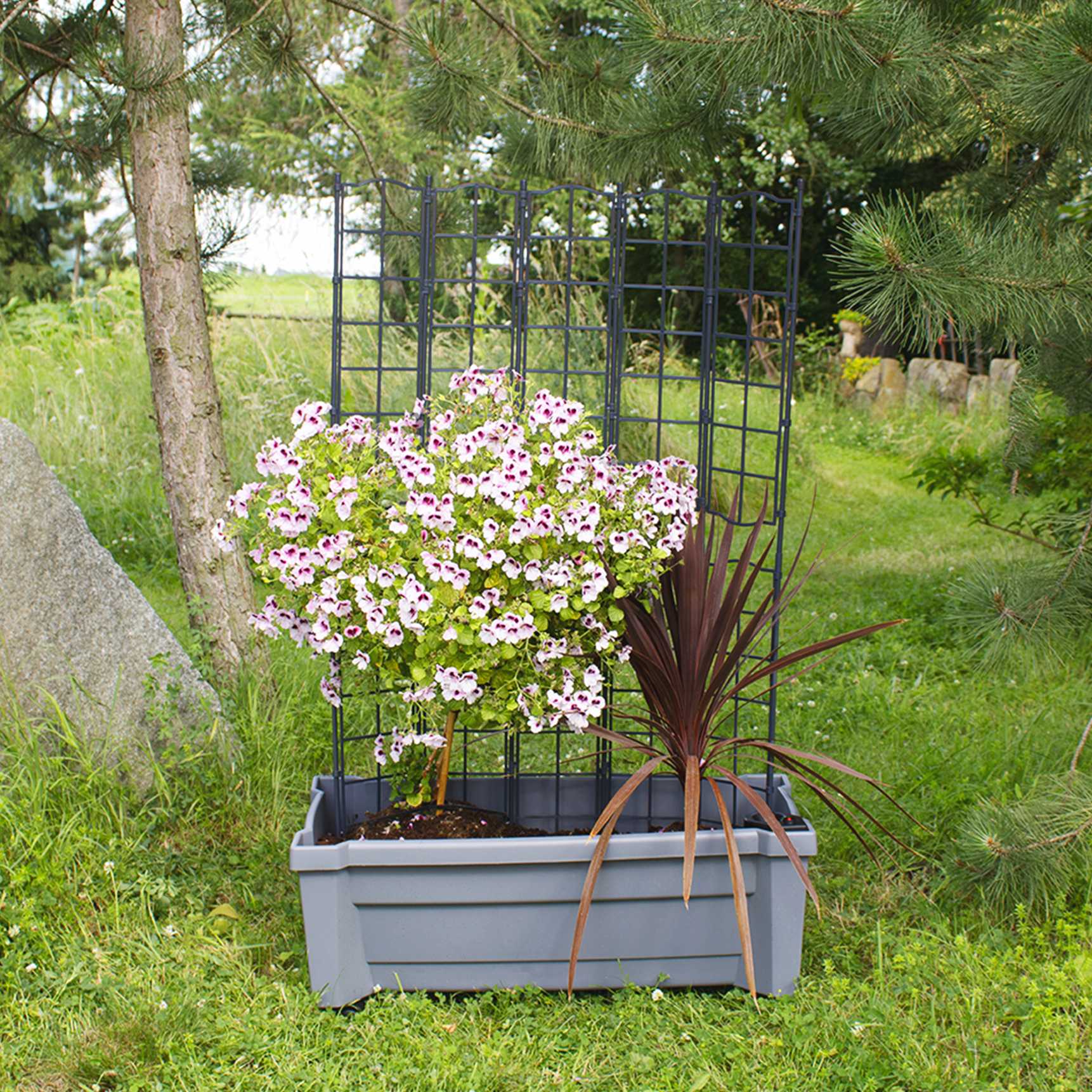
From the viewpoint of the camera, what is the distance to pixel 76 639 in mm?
2768

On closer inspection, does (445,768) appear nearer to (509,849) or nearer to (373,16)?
(509,849)

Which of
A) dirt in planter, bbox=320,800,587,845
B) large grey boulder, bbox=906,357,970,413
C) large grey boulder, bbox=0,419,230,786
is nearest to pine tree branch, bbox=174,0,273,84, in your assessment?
large grey boulder, bbox=0,419,230,786

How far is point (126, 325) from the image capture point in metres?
7.31

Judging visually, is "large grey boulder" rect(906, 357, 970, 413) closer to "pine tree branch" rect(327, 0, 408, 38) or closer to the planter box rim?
"pine tree branch" rect(327, 0, 408, 38)

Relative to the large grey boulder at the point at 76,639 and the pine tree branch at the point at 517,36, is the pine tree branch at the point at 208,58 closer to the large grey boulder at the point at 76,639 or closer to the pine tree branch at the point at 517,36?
the pine tree branch at the point at 517,36

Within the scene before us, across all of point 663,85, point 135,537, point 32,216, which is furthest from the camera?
point 32,216

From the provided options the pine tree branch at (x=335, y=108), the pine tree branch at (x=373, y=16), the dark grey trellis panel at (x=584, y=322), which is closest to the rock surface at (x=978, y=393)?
the dark grey trellis panel at (x=584, y=322)

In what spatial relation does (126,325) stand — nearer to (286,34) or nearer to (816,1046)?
(286,34)

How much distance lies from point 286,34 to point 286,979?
2.81 metres

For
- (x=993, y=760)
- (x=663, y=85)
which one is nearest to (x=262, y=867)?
(x=993, y=760)

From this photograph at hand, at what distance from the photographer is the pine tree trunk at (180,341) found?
298 centimetres

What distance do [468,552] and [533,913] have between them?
2.31 feet

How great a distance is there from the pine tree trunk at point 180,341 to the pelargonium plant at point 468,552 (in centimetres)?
94

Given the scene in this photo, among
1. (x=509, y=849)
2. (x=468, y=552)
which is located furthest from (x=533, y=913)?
(x=468, y=552)
